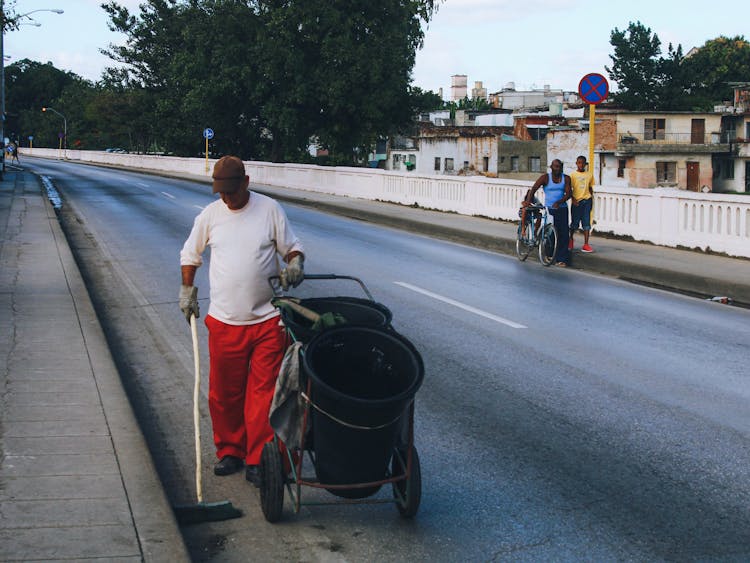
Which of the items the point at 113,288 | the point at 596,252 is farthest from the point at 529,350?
the point at 596,252

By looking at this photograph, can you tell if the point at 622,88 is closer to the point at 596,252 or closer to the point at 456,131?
the point at 456,131

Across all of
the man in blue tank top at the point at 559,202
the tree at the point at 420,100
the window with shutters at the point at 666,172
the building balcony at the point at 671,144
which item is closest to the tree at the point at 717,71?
the building balcony at the point at 671,144

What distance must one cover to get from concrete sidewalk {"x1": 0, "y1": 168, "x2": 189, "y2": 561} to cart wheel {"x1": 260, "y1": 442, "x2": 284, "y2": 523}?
1.71 ft

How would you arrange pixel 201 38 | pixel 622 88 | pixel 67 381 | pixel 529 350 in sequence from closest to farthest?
pixel 67 381 < pixel 529 350 < pixel 201 38 < pixel 622 88

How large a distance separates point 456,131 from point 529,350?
3056 inches

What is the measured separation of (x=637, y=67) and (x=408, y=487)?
119897 millimetres

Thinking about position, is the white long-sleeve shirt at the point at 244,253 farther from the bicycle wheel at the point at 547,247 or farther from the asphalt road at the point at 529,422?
the bicycle wheel at the point at 547,247

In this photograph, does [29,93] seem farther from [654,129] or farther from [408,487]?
[408,487]

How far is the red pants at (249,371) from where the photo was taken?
5555 mm

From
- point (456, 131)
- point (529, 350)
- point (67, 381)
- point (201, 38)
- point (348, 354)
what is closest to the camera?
point (348, 354)

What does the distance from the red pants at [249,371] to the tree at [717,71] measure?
120 metres

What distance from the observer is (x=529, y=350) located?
9.76m

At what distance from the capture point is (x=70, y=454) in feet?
19.3

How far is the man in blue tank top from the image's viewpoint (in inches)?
660
